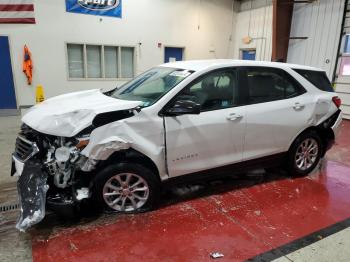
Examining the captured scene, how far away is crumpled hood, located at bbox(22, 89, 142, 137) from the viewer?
2.61m

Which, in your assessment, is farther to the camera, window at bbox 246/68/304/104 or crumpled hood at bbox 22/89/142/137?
window at bbox 246/68/304/104

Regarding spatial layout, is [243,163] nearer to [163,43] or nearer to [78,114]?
[78,114]

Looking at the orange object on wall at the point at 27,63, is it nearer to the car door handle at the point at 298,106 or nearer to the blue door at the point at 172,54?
the blue door at the point at 172,54

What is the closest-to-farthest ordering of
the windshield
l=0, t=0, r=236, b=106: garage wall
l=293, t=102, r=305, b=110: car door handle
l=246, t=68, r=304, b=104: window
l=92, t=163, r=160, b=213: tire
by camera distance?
1. l=92, t=163, r=160, b=213: tire
2. the windshield
3. l=246, t=68, r=304, b=104: window
4. l=293, t=102, r=305, b=110: car door handle
5. l=0, t=0, r=236, b=106: garage wall

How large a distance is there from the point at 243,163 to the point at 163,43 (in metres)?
8.20

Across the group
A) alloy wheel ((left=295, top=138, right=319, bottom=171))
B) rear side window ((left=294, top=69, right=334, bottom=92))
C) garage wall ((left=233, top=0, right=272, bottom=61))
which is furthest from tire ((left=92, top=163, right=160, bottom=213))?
garage wall ((left=233, top=0, right=272, bottom=61))

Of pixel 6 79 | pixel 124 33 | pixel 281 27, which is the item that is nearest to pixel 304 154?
pixel 281 27

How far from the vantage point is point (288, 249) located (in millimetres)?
2521

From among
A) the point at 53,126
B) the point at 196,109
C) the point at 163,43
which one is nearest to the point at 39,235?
the point at 53,126

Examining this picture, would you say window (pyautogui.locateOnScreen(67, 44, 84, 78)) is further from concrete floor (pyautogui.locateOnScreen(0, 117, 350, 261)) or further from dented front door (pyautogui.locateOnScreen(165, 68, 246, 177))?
dented front door (pyautogui.locateOnScreen(165, 68, 246, 177))

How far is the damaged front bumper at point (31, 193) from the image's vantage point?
2498mm

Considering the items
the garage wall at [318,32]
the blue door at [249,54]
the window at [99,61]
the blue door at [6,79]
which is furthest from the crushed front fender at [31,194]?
the blue door at [249,54]

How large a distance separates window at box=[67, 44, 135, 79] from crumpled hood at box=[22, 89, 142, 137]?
22.6 ft

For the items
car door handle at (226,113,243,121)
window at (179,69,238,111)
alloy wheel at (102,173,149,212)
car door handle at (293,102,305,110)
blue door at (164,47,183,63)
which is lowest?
alloy wheel at (102,173,149,212)
